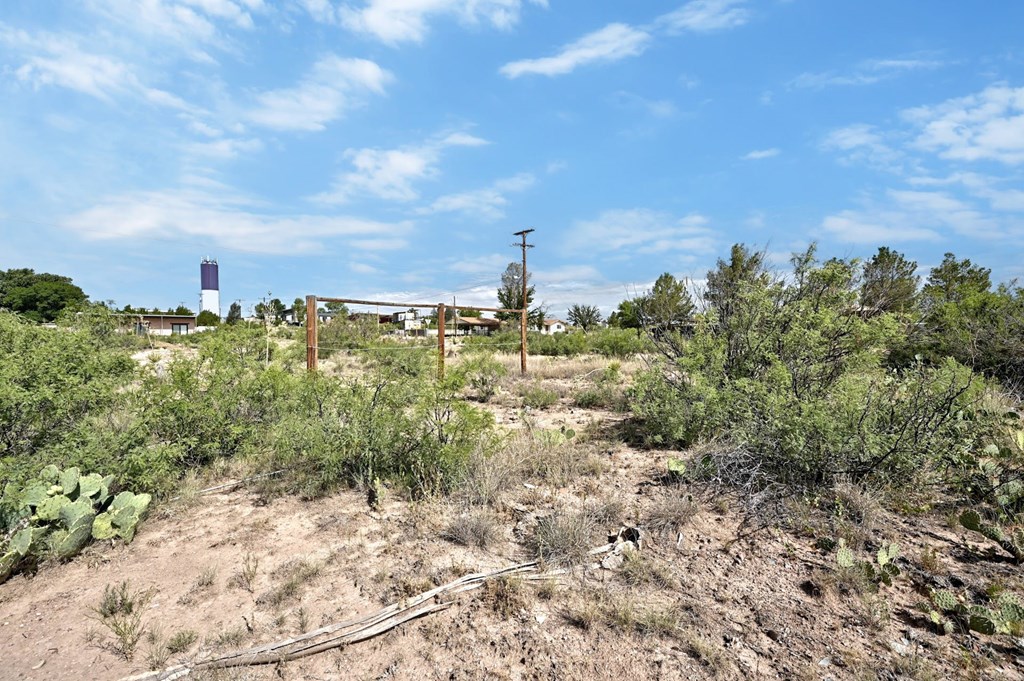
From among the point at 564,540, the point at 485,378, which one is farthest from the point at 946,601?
the point at 485,378

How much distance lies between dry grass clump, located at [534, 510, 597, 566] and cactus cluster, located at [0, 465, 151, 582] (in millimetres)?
3085

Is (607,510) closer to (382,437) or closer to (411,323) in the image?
(382,437)

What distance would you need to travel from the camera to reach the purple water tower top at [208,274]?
120375 mm

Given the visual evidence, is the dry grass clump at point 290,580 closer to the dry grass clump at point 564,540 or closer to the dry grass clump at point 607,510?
the dry grass clump at point 564,540

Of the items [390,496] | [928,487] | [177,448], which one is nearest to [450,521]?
[390,496]

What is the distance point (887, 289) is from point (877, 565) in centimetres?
453

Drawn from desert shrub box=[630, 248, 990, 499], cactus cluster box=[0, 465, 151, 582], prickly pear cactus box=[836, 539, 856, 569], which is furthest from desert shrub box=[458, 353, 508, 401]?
prickly pear cactus box=[836, 539, 856, 569]

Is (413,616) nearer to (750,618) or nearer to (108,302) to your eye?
(750,618)

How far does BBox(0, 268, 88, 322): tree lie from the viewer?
5220cm

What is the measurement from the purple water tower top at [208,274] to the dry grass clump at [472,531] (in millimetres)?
136207

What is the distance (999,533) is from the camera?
3781 mm

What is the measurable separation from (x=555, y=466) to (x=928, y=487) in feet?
10.8

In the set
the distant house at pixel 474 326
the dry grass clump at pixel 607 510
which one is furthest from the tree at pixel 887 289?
the distant house at pixel 474 326

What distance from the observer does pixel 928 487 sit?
466 centimetres
